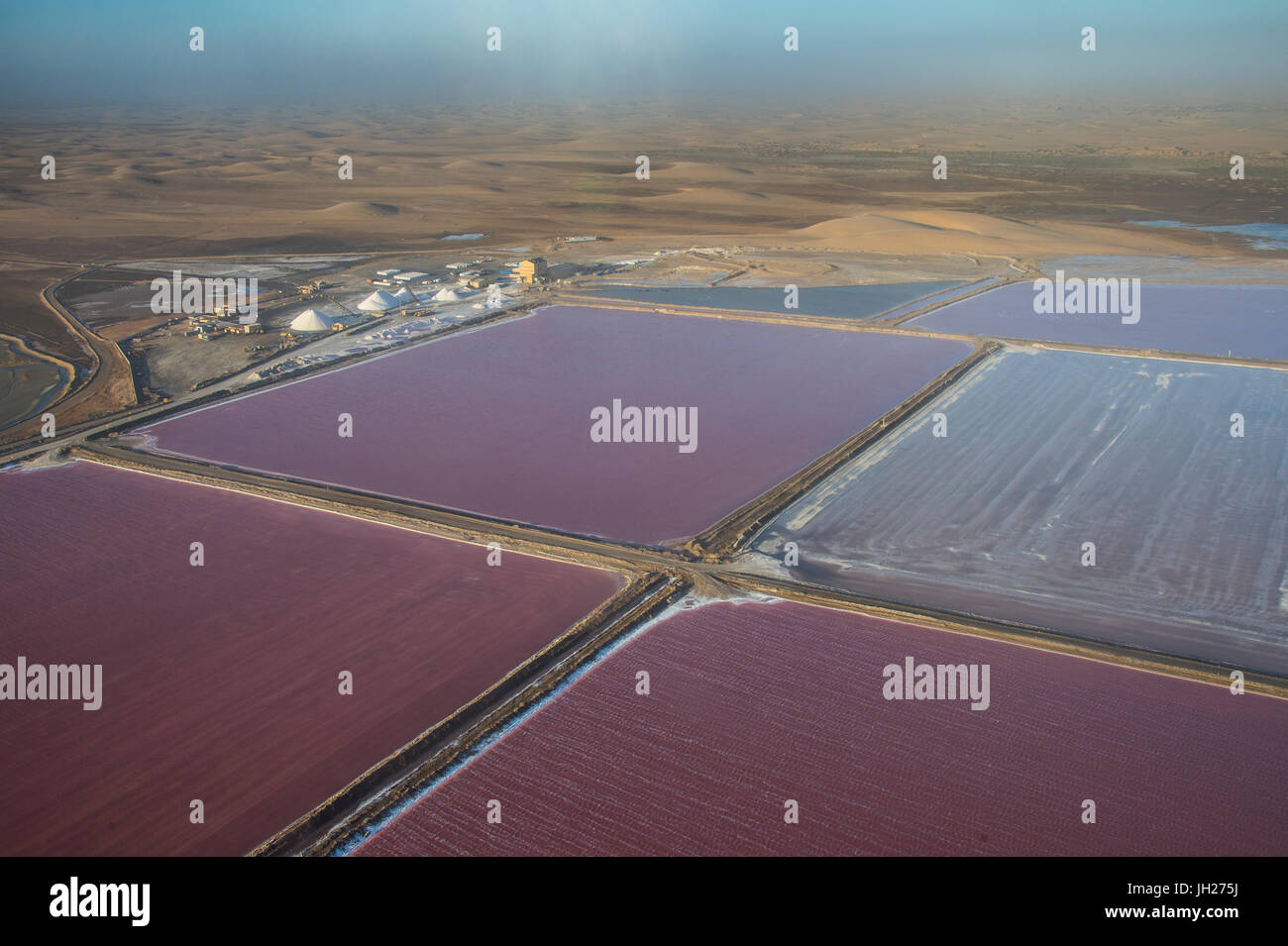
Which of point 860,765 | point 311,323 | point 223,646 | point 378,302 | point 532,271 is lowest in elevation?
point 860,765

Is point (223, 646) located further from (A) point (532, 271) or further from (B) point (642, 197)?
(B) point (642, 197)

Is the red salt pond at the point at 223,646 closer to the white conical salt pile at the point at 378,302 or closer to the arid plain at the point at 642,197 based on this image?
the arid plain at the point at 642,197

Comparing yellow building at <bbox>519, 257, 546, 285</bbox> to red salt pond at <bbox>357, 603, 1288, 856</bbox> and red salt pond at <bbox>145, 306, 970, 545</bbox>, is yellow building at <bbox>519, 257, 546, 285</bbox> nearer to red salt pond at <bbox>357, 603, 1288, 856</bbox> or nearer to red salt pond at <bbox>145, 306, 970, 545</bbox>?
red salt pond at <bbox>145, 306, 970, 545</bbox>

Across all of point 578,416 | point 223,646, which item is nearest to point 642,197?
point 578,416

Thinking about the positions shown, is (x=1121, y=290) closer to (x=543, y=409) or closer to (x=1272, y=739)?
(x=543, y=409)

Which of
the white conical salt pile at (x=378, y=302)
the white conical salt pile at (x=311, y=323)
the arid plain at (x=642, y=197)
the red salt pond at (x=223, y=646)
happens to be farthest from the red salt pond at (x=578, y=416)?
the arid plain at (x=642, y=197)
